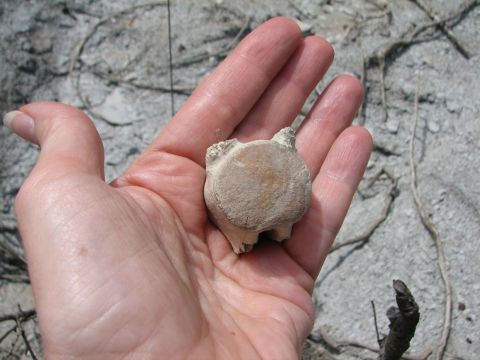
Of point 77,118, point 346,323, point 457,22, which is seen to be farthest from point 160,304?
point 457,22

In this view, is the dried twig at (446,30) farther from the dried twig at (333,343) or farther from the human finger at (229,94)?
the dried twig at (333,343)

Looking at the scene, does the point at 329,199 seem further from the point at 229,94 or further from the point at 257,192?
the point at 229,94

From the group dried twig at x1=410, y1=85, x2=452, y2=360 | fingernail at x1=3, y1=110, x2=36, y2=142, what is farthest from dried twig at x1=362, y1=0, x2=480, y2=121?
fingernail at x1=3, y1=110, x2=36, y2=142

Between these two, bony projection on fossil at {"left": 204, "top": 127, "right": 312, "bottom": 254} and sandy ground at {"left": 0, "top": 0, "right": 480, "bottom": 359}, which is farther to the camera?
sandy ground at {"left": 0, "top": 0, "right": 480, "bottom": 359}

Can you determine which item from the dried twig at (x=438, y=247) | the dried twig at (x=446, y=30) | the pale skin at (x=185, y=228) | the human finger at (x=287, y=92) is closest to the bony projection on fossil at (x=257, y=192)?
the pale skin at (x=185, y=228)

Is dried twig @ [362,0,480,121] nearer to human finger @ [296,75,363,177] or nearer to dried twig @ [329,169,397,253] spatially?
dried twig @ [329,169,397,253]
